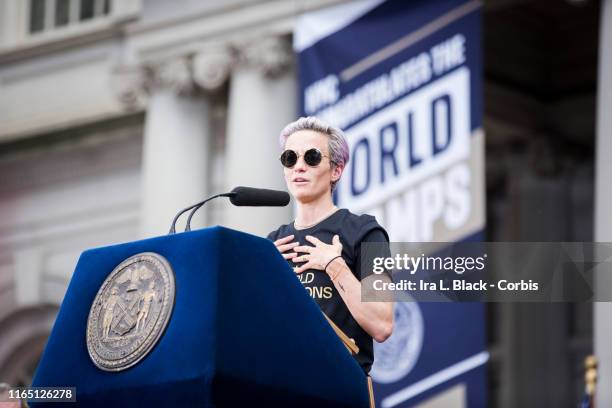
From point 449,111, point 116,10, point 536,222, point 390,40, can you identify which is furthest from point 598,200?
point 116,10

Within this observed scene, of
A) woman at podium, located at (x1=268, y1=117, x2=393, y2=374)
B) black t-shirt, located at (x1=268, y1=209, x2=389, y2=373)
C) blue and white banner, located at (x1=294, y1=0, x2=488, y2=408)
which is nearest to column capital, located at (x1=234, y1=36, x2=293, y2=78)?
blue and white banner, located at (x1=294, y1=0, x2=488, y2=408)

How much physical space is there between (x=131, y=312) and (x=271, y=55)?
32.7 ft

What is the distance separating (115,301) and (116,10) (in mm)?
12695

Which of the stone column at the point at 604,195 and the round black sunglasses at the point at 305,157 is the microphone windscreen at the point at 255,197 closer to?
the round black sunglasses at the point at 305,157

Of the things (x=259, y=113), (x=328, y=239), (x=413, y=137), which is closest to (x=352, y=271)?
(x=328, y=239)

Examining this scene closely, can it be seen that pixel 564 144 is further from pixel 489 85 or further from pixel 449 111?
pixel 449 111

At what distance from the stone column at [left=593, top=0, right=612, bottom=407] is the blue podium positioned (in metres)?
7.32

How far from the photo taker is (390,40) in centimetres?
1202

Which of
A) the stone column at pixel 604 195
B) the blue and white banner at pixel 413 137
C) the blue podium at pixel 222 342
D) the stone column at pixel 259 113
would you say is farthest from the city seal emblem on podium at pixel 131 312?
the stone column at pixel 259 113

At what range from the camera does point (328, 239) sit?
14.2ft

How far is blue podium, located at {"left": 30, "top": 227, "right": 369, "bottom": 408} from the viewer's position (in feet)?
11.3

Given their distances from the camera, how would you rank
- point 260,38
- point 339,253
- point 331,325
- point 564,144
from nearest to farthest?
point 331,325
point 339,253
point 260,38
point 564,144

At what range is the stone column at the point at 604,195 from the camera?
1080 cm

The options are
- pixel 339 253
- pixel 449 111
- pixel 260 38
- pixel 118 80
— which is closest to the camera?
pixel 339 253
